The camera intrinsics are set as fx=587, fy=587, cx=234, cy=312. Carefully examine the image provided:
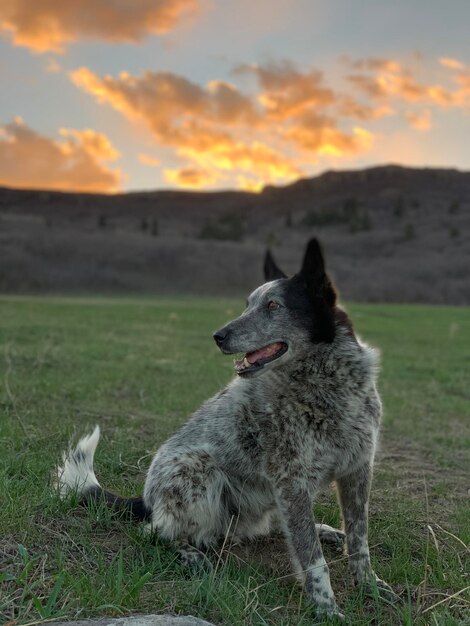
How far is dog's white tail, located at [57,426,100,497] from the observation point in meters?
4.64

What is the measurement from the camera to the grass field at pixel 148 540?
3496mm

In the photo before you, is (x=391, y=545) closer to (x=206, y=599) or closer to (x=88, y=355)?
(x=206, y=599)

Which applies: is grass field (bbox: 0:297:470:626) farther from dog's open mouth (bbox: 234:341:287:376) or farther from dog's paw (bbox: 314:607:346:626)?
dog's open mouth (bbox: 234:341:287:376)

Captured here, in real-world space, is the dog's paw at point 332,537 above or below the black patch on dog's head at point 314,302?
below

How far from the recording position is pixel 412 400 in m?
11.9

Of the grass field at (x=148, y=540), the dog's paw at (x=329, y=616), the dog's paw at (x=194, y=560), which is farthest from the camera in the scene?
the dog's paw at (x=194, y=560)

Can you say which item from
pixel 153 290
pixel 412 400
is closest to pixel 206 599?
pixel 412 400

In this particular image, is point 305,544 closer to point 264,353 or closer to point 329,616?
point 329,616

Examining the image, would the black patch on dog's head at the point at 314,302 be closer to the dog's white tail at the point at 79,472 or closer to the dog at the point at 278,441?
the dog at the point at 278,441

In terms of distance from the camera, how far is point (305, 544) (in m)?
4.04

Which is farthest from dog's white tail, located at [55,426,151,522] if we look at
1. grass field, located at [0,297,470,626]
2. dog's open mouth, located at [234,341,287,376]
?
dog's open mouth, located at [234,341,287,376]

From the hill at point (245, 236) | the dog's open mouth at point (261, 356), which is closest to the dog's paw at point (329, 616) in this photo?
the dog's open mouth at point (261, 356)

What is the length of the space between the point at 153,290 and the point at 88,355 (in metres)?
59.5

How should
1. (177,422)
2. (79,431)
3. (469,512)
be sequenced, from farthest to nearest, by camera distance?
(177,422)
(79,431)
(469,512)
